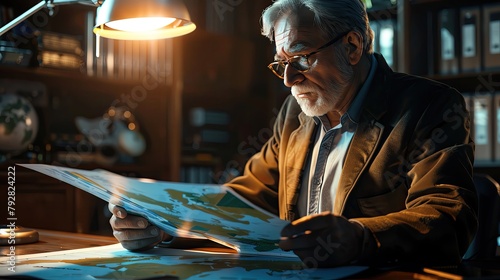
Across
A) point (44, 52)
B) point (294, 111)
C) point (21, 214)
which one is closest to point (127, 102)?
point (44, 52)

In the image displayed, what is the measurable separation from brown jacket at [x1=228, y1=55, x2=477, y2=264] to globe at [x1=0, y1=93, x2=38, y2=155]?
3.72 ft

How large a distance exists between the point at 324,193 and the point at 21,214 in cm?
141

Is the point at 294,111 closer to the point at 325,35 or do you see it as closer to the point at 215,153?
the point at 325,35

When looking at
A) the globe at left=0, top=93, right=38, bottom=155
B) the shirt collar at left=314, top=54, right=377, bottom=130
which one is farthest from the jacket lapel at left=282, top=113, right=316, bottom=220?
the globe at left=0, top=93, right=38, bottom=155

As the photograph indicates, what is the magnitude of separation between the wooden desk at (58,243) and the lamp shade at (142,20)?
47 cm

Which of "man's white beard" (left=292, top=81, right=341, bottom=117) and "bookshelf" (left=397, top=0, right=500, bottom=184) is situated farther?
"bookshelf" (left=397, top=0, right=500, bottom=184)

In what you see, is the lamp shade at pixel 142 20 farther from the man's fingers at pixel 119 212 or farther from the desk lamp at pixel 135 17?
the man's fingers at pixel 119 212

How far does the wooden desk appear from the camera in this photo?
4.19 feet

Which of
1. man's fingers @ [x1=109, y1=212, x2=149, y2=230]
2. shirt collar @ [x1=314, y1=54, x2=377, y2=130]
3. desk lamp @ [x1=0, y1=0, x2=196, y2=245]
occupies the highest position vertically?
desk lamp @ [x1=0, y1=0, x2=196, y2=245]

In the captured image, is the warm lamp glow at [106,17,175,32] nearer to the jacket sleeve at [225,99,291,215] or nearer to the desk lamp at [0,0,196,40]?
the desk lamp at [0,0,196,40]

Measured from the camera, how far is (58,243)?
139cm

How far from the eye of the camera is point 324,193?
1563 mm

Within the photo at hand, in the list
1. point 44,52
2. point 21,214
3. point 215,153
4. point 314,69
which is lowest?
point 21,214

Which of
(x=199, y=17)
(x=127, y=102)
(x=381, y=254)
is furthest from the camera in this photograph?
(x=199, y=17)
